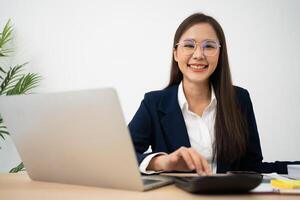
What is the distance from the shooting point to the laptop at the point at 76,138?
2.31ft

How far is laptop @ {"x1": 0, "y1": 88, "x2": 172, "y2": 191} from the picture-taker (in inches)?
27.7

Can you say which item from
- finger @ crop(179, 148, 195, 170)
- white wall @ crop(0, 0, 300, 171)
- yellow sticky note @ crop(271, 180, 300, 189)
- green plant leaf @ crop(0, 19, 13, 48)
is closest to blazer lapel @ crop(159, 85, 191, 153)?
finger @ crop(179, 148, 195, 170)

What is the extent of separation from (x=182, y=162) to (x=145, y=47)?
2036 mm

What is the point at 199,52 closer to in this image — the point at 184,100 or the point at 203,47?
the point at 203,47

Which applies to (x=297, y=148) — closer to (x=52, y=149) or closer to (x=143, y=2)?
(x=143, y=2)

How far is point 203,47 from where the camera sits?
1.59m

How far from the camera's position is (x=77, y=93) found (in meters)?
0.73

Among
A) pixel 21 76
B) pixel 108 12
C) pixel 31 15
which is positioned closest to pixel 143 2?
pixel 108 12

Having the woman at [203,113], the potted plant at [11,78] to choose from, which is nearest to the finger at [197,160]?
the woman at [203,113]

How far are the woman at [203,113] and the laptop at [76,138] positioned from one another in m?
0.65

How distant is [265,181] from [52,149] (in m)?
0.55

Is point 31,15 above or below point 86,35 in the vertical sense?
above

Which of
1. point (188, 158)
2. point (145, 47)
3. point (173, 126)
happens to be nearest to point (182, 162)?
point (188, 158)

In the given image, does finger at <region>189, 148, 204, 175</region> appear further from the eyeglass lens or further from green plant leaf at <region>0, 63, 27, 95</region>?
green plant leaf at <region>0, 63, 27, 95</region>
